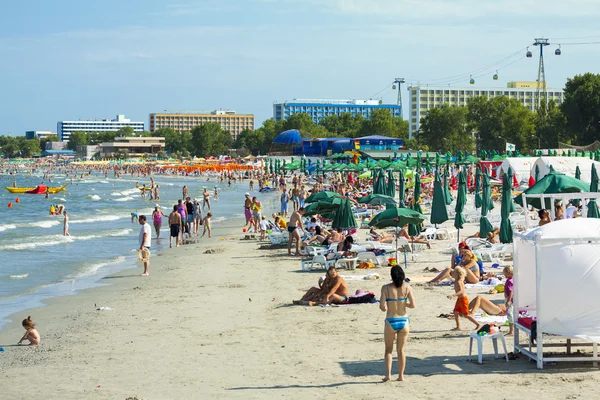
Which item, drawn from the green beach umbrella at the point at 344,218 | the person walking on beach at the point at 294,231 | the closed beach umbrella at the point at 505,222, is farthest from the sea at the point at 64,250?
the closed beach umbrella at the point at 505,222

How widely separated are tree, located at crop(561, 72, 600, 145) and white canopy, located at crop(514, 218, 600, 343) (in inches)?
2672

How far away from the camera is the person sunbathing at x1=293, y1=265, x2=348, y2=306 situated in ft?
45.3

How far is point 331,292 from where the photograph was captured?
45.4 feet

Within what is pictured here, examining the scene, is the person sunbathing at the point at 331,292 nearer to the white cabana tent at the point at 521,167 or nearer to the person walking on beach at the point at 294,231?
the person walking on beach at the point at 294,231

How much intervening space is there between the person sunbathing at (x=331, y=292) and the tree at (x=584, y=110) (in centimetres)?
6393

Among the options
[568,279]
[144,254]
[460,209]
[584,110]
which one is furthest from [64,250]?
[584,110]

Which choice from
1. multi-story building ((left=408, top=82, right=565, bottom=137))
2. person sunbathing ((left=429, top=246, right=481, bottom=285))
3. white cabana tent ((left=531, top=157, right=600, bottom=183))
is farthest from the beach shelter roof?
person sunbathing ((left=429, top=246, right=481, bottom=285))

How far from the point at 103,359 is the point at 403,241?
1063 centimetres

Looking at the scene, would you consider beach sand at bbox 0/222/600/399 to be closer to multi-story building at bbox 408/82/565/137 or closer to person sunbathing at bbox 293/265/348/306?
person sunbathing at bbox 293/265/348/306

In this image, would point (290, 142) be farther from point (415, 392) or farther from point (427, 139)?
point (415, 392)

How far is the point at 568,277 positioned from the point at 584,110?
69.0 metres

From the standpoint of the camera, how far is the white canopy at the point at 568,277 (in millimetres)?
8609

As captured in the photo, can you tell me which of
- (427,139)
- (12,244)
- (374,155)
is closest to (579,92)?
(374,155)

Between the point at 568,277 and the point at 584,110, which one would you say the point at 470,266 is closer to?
the point at 568,277
